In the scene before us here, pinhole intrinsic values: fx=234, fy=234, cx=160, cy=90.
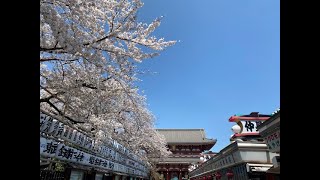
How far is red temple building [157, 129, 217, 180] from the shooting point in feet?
138

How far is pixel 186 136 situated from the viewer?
49562 millimetres

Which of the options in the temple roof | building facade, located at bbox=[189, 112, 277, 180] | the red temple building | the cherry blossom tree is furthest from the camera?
the temple roof

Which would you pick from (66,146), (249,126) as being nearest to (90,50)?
(66,146)

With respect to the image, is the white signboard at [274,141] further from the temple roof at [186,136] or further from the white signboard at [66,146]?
the temple roof at [186,136]

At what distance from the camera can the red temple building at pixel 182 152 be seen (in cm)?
4209

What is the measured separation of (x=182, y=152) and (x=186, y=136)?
5.09 meters

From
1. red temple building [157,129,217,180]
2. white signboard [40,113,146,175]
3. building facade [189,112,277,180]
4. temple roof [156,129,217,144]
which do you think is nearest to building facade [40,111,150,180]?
white signboard [40,113,146,175]

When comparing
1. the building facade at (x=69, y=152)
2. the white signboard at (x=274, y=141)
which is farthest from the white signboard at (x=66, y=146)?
the white signboard at (x=274, y=141)

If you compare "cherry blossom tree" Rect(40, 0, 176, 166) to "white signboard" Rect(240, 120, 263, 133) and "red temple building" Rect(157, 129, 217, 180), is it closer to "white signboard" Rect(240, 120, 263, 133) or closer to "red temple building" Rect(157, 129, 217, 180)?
"white signboard" Rect(240, 120, 263, 133)

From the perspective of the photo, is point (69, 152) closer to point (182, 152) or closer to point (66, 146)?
point (66, 146)
